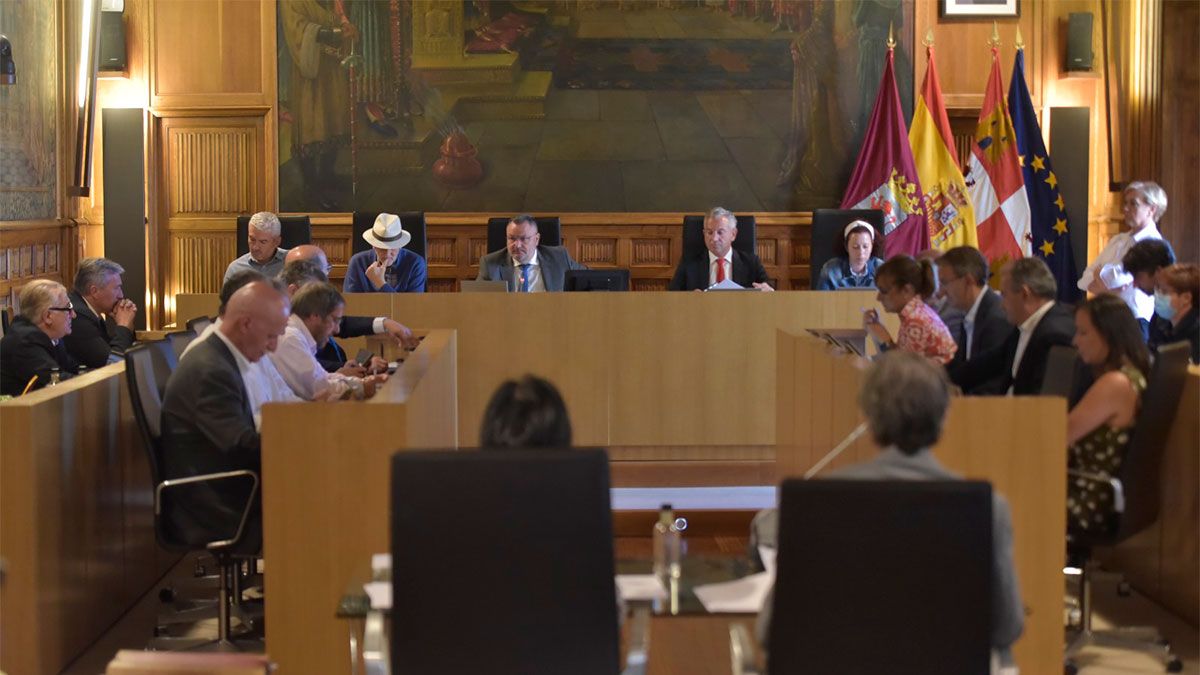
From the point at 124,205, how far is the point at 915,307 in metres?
6.86

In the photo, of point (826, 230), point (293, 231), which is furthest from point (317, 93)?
point (826, 230)

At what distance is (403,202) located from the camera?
11.3 meters

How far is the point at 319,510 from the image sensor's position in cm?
422

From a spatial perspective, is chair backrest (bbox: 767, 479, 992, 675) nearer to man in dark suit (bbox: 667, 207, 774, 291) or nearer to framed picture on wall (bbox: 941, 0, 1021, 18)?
man in dark suit (bbox: 667, 207, 774, 291)

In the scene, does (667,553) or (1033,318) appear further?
(1033,318)

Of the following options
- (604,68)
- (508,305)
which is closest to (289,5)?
(604,68)

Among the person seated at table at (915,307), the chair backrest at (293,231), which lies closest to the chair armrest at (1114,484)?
the person seated at table at (915,307)

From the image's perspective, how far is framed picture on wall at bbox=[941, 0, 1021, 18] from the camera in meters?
11.3

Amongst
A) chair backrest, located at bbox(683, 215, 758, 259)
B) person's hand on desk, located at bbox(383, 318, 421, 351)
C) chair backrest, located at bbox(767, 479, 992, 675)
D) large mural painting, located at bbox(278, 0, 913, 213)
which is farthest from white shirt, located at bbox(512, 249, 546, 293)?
chair backrest, located at bbox(767, 479, 992, 675)

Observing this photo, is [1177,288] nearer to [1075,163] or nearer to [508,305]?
[508,305]

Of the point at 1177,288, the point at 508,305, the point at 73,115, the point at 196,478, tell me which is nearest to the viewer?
the point at 196,478

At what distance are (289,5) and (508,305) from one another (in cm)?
434

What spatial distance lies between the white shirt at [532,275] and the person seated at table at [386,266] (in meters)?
0.61

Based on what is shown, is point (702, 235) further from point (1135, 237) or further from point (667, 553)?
point (667, 553)
